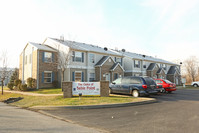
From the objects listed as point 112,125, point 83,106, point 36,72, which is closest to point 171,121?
point 112,125

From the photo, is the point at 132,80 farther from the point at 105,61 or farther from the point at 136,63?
the point at 136,63

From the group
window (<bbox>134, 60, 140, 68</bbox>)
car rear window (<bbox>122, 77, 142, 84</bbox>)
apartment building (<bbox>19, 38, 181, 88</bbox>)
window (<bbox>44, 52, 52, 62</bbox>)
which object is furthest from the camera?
window (<bbox>134, 60, 140, 68</bbox>)

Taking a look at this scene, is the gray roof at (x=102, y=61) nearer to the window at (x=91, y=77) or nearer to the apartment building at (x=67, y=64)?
the apartment building at (x=67, y=64)

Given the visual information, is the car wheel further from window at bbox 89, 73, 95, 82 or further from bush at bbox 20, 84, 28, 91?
bush at bbox 20, 84, 28, 91

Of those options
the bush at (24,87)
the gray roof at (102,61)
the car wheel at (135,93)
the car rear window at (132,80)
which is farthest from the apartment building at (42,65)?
the car wheel at (135,93)

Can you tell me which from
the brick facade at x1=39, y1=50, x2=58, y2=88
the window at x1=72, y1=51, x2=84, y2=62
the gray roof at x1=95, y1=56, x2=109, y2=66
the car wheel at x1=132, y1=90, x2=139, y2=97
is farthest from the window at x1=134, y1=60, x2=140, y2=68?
the car wheel at x1=132, y1=90, x2=139, y2=97

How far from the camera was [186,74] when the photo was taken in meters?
73.2

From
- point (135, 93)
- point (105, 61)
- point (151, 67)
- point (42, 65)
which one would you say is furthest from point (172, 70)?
point (42, 65)

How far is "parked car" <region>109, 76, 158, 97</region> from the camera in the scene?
41.0 ft

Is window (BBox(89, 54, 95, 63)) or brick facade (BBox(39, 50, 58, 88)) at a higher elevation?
window (BBox(89, 54, 95, 63))

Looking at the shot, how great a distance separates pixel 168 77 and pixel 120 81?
101ft

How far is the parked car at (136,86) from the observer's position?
41.0 ft

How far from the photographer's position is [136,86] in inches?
506

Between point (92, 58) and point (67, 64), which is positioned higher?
point (92, 58)
